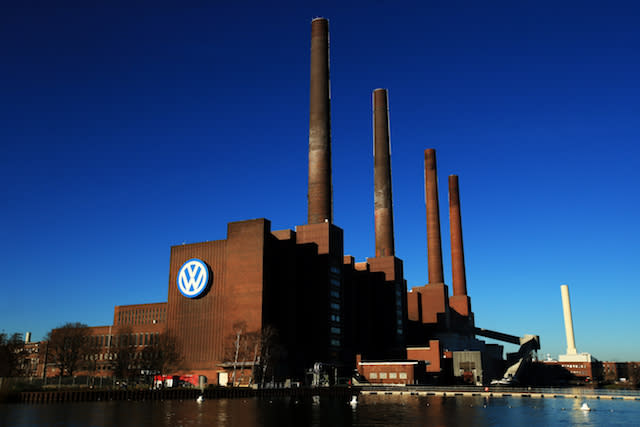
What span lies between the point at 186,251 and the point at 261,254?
18.9 meters

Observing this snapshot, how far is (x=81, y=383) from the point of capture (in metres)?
104

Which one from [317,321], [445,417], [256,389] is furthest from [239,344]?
[445,417]

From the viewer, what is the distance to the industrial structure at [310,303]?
111125mm

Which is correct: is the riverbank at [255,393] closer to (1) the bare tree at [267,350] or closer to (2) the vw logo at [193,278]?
(1) the bare tree at [267,350]

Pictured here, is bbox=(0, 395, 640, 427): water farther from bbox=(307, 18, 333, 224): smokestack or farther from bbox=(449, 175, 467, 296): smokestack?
bbox=(449, 175, 467, 296): smokestack

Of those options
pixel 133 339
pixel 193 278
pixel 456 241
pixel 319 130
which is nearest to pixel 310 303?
pixel 193 278

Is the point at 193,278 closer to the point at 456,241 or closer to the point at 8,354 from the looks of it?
the point at 8,354

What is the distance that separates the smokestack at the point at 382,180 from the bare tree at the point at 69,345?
253 feet

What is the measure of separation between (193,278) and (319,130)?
139 feet

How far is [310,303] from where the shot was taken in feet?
411

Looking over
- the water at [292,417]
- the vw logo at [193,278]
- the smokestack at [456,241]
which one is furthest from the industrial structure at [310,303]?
the water at [292,417]

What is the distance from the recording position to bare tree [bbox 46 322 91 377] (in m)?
127

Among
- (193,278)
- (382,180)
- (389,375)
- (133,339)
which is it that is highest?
(382,180)

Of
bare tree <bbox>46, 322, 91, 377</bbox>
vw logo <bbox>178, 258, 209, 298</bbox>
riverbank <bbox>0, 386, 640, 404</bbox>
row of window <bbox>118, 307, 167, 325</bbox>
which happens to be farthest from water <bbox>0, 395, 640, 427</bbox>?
row of window <bbox>118, 307, 167, 325</bbox>
